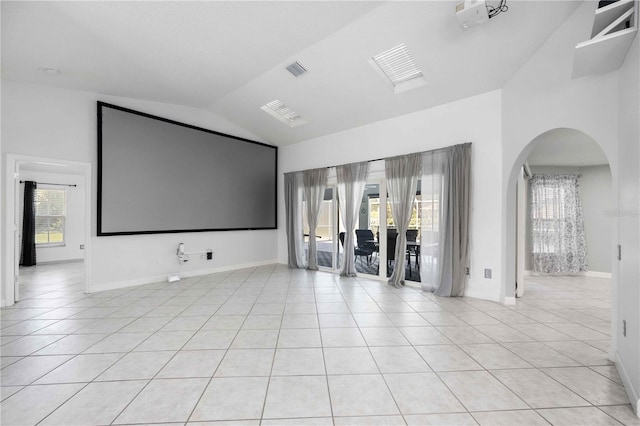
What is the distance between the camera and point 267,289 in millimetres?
4500

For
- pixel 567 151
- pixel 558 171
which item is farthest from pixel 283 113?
pixel 558 171

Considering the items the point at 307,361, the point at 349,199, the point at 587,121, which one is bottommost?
the point at 307,361

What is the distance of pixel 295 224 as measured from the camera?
20.6 ft

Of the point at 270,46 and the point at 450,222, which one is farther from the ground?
the point at 270,46

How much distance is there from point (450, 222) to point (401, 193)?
2.99 ft

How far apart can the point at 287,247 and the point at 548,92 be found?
5.28 meters

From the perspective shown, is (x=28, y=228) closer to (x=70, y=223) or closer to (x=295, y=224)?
(x=70, y=223)

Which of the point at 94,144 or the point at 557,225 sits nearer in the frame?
the point at 94,144

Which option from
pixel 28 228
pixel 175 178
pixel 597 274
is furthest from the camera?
pixel 28 228

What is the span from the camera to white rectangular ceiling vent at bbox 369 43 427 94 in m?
3.56

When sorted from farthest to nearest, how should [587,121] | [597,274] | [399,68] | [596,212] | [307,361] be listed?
[596,212] → [597,274] → [399,68] → [587,121] → [307,361]

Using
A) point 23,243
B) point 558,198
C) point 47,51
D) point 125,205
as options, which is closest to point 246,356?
point 125,205

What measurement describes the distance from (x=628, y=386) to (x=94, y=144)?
21.7 feet

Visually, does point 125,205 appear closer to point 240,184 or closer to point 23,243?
point 240,184
